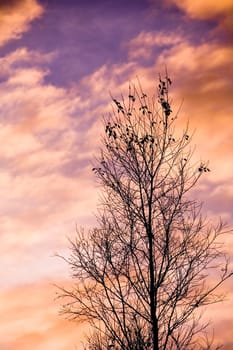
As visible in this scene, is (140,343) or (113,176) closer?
(140,343)

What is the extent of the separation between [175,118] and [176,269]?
3904 millimetres

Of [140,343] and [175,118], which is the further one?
[175,118]

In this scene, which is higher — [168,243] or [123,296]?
[168,243]

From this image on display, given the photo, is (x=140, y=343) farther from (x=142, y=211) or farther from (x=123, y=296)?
(x=142, y=211)

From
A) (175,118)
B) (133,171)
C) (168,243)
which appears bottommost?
(168,243)

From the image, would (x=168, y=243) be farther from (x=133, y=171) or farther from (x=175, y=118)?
(x=175, y=118)

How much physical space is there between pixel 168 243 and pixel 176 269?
0.66 m

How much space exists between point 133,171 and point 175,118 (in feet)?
5.83

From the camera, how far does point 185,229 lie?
1380cm

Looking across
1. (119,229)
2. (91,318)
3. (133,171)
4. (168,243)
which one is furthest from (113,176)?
(91,318)

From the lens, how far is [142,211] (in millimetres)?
13766

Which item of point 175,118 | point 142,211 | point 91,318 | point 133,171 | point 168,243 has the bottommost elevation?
point 91,318

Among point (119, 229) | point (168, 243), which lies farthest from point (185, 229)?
point (119, 229)

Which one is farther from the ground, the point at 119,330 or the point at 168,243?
the point at 168,243
